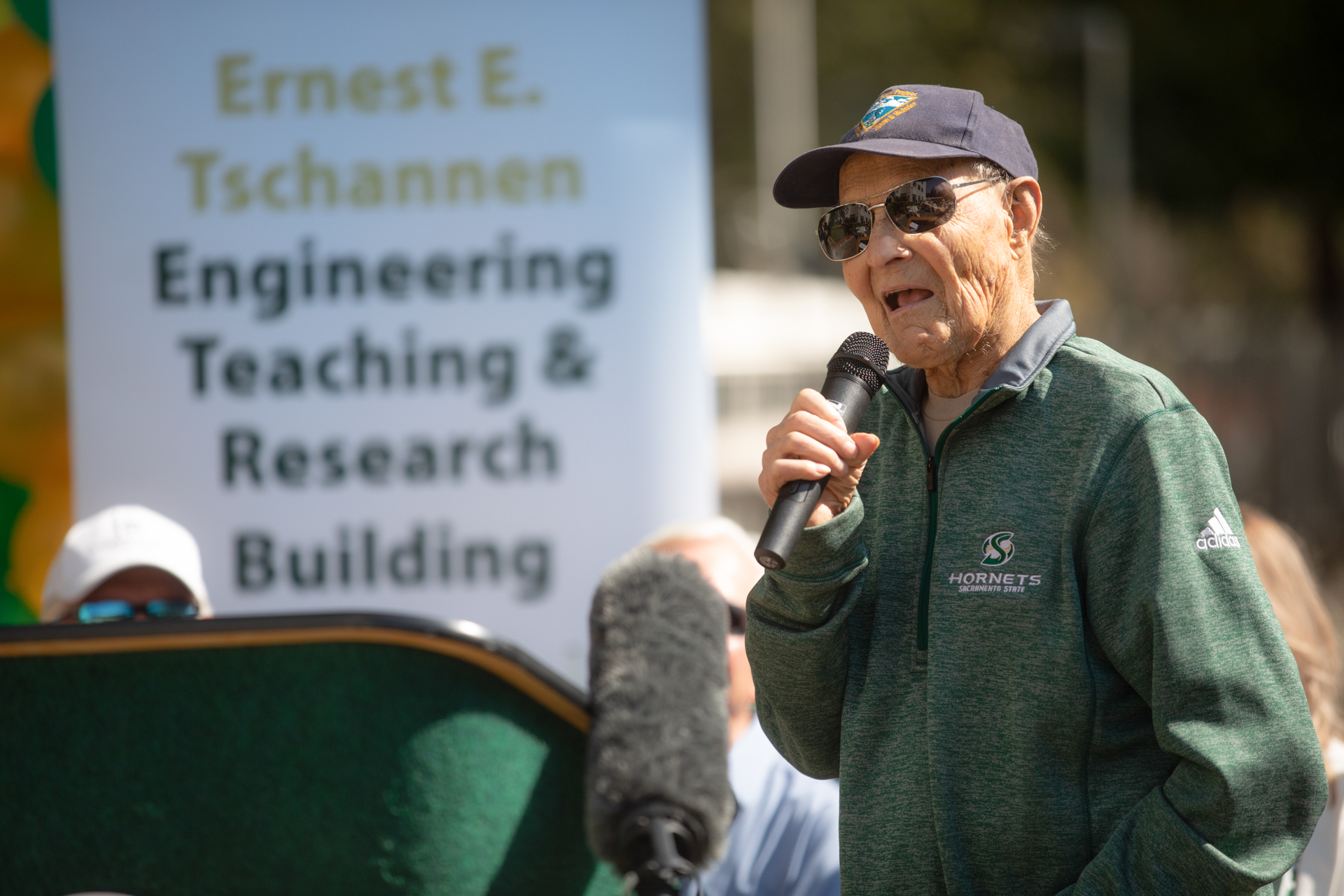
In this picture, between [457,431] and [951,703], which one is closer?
[951,703]

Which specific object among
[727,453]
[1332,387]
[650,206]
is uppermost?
[650,206]

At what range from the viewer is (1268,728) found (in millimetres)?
1438

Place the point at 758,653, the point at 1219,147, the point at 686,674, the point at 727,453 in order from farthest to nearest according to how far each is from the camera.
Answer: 1. the point at 1219,147
2. the point at 727,453
3. the point at 758,653
4. the point at 686,674

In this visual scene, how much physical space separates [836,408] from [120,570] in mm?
1725

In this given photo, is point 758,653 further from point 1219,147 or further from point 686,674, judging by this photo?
point 1219,147

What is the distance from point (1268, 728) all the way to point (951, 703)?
1.11 ft

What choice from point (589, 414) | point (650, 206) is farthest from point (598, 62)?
point (589, 414)

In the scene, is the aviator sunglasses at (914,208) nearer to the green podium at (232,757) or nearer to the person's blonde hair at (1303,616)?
the green podium at (232,757)

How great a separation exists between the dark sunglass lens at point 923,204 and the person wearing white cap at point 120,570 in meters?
1.67

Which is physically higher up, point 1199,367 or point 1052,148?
point 1052,148

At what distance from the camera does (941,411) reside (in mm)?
1740

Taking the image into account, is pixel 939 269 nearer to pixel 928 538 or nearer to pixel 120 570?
pixel 928 538

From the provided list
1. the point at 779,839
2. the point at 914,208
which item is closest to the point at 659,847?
the point at 914,208

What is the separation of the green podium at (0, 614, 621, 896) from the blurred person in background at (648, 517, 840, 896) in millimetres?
1023
